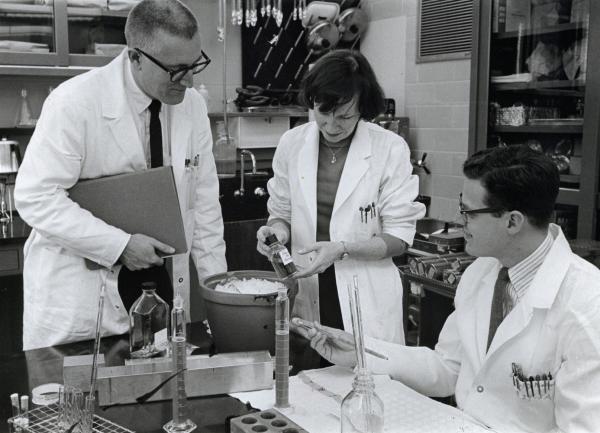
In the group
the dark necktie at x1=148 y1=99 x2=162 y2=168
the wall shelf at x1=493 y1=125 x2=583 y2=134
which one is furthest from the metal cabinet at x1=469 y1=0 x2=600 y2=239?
the dark necktie at x1=148 y1=99 x2=162 y2=168

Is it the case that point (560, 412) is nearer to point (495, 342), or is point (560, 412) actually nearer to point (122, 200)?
point (495, 342)

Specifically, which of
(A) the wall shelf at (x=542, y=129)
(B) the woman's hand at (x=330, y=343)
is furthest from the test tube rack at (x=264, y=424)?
(A) the wall shelf at (x=542, y=129)

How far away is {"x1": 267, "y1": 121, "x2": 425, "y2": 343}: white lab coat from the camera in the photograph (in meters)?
2.18

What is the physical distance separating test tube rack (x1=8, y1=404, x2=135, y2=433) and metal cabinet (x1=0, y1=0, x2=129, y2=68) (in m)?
2.82

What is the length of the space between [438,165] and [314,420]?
3.31 m

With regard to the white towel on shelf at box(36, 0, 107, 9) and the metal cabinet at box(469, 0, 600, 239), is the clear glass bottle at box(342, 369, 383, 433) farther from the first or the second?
the white towel on shelf at box(36, 0, 107, 9)

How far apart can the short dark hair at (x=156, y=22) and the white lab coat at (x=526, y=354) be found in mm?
1077

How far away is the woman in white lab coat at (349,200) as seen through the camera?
6.88 feet

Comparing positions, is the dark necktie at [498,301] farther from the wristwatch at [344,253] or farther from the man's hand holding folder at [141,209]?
the man's hand holding folder at [141,209]

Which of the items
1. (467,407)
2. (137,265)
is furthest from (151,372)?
(467,407)

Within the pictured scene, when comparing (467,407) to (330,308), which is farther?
Result: (330,308)

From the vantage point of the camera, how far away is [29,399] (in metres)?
1.38

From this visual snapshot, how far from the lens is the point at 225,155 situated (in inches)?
167

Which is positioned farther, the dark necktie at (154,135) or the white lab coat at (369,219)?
the white lab coat at (369,219)
